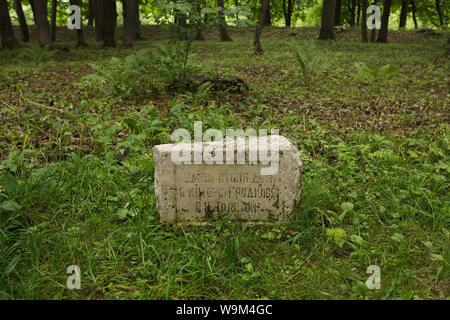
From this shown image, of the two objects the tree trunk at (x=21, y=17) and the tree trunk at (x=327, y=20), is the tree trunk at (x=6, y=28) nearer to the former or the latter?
the tree trunk at (x=21, y=17)

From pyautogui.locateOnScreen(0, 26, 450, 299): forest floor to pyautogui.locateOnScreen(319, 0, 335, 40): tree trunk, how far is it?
32.0 feet

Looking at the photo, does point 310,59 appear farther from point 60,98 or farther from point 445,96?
point 60,98

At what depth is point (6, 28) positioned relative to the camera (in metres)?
11.5

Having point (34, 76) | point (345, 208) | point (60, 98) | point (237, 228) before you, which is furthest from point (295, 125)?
point (34, 76)

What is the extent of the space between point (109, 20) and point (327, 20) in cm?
947

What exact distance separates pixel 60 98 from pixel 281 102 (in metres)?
4.17

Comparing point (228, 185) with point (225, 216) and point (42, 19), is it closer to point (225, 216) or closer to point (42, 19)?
point (225, 216)

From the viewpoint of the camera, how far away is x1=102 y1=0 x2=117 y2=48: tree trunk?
1270 cm

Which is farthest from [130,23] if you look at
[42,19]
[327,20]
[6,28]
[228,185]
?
[228,185]

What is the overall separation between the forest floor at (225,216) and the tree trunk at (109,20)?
25.3 feet

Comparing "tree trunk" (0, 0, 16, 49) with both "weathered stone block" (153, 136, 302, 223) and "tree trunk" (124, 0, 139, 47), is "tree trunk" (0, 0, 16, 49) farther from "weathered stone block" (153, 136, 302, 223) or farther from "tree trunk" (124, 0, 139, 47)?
"weathered stone block" (153, 136, 302, 223)

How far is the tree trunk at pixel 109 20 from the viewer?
12.7 meters

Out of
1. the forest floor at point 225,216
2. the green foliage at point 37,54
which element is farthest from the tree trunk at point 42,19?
the forest floor at point 225,216

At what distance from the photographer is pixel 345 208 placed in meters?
2.96
